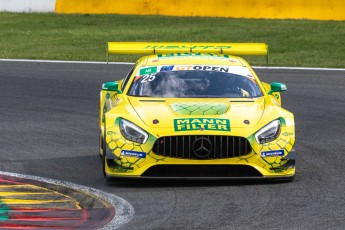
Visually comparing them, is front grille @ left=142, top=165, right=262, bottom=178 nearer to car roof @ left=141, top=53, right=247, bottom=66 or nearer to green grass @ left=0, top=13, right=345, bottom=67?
car roof @ left=141, top=53, right=247, bottom=66

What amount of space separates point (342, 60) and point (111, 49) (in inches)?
402

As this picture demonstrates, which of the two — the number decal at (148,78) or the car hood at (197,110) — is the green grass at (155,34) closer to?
the number decal at (148,78)

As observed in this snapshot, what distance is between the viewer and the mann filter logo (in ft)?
35.6

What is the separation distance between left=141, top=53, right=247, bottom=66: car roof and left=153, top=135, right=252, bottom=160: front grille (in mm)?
1928

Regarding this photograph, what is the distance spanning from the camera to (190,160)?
10773 millimetres

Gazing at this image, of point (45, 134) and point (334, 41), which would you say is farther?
point (334, 41)

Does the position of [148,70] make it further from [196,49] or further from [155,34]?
[155,34]

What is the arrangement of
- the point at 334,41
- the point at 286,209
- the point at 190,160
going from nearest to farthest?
1. the point at 286,209
2. the point at 190,160
3. the point at 334,41

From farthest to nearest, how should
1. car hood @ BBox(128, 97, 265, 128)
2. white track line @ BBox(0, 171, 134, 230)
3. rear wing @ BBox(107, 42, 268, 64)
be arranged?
rear wing @ BBox(107, 42, 268, 64)
car hood @ BBox(128, 97, 265, 128)
white track line @ BBox(0, 171, 134, 230)

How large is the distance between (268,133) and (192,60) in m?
1.98

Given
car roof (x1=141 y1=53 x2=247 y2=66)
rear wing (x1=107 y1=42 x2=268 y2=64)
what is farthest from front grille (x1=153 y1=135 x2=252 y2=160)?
rear wing (x1=107 y1=42 x2=268 y2=64)

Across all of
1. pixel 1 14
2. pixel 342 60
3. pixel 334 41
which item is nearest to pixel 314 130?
pixel 342 60

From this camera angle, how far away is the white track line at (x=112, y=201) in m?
9.20

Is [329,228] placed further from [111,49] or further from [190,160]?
[111,49]
